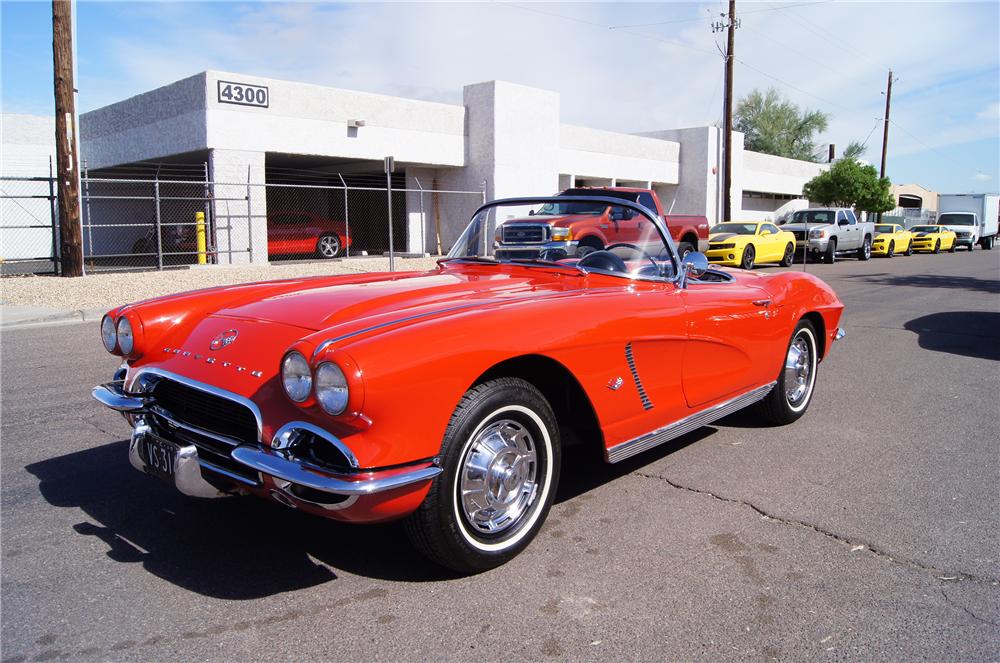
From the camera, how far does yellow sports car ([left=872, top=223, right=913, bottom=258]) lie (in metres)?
29.2

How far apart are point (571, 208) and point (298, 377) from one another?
8.11 feet

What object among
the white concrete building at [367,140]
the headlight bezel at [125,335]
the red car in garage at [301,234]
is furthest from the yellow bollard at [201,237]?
the headlight bezel at [125,335]

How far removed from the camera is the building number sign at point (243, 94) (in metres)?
18.1

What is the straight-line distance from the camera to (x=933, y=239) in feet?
112

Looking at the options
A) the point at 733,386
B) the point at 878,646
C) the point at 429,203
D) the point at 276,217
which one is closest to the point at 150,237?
the point at 276,217

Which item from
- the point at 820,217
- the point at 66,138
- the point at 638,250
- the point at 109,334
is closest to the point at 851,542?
the point at 638,250

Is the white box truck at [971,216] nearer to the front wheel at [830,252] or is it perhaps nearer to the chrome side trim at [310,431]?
the front wheel at [830,252]

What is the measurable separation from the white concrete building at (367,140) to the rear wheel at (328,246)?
1.75 metres

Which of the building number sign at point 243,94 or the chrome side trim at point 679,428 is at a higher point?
the building number sign at point 243,94

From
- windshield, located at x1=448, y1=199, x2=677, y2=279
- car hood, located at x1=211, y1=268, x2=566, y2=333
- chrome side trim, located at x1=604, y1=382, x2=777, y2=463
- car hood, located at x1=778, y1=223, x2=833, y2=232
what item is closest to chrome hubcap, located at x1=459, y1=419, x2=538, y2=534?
chrome side trim, located at x1=604, y1=382, x2=777, y2=463

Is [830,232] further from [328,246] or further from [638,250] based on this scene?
[638,250]

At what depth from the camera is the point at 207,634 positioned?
261 centimetres

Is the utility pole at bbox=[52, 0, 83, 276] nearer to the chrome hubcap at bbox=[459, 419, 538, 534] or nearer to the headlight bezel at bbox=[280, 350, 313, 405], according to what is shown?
the headlight bezel at bbox=[280, 350, 313, 405]

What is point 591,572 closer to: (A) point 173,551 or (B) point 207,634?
(B) point 207,634
